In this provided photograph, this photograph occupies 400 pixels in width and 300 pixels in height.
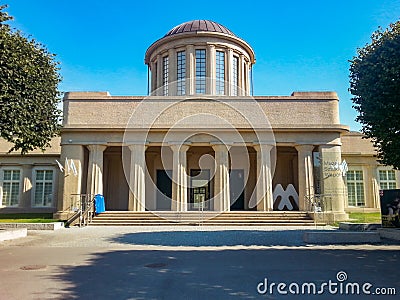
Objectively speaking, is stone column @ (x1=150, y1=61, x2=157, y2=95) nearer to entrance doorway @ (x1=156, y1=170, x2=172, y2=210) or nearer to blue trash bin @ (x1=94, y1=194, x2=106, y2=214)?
entrance doorway @ (x1=156, y1=170, x2=172, y2=210)

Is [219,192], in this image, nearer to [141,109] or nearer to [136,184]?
[136,184]

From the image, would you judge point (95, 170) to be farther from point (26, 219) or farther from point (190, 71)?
point (190, 71)

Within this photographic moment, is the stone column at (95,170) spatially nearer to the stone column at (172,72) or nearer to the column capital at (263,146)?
the stone column at (172,72)

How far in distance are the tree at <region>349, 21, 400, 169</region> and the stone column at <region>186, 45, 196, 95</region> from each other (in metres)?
16.4

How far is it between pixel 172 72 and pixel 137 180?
10795 millimetres

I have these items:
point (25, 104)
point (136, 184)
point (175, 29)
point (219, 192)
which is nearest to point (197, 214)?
point (219, 192)

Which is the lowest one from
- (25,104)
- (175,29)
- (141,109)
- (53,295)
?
(53,295)

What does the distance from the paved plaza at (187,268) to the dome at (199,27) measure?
70.5ft

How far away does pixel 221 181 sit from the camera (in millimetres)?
22844

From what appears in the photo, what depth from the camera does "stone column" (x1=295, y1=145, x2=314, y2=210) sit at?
75.9 ft

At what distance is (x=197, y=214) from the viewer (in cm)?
2144

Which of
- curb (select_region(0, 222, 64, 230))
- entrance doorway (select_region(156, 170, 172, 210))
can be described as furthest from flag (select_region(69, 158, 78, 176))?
entrance doorway (select_region(156, 170, 172, 210))

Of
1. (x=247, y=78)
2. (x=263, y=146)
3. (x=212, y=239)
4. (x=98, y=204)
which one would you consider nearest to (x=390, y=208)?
(x=212, y=239)

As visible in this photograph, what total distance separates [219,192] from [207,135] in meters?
3.73
